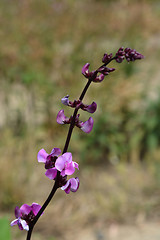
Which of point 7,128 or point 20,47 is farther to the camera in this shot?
point 20,47

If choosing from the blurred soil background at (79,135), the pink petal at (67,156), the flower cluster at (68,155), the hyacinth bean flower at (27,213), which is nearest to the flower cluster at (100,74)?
the flower cluster at (68,155)

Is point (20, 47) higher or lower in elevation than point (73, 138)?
higher

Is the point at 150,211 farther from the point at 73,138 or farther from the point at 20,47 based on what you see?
the point at 20,47

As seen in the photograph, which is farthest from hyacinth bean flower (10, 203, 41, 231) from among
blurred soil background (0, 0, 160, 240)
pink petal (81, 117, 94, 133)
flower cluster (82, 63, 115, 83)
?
blurred soil background (0, 0, 160, 240)

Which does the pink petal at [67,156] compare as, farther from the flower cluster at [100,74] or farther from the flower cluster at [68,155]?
the flower cluster at [100,74]

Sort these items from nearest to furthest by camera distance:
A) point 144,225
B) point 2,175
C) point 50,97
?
point 144,225
point 2,175
point 50,97

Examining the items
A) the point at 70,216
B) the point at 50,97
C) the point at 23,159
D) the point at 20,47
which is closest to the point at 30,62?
the point at 20,47

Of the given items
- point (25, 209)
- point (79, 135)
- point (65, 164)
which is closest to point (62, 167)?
point (65, 164)

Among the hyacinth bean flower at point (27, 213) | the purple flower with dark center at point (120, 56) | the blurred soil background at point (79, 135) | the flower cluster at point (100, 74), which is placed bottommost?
the hyacinth bean flower at point (27, 213)
